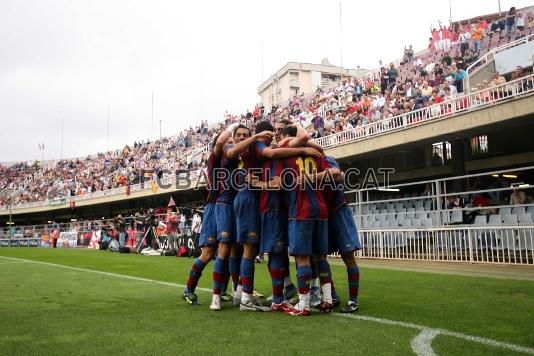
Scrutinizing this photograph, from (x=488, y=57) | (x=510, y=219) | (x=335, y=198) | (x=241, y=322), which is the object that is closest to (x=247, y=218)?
(x=335, y=198)

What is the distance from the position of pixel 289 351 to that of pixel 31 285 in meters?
5.86

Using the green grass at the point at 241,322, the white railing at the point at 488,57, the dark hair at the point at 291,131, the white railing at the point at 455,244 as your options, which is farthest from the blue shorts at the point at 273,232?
the white railing at the point at 488,57

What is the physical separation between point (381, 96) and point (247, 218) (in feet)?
59.9

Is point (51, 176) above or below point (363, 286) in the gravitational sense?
above

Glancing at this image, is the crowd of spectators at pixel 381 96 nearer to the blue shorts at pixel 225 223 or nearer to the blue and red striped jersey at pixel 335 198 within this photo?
the blue and red striped jersey at pixel 335 198

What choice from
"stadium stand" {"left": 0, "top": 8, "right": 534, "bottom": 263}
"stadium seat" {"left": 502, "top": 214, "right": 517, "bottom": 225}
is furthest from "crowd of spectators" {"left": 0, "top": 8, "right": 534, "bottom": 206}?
"stadium seat" {"left": 502, "top": 214, "right": 517, "bottom": 225}

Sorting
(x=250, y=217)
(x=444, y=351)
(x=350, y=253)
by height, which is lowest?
(x=444, y=351)

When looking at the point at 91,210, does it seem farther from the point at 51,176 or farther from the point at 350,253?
the point at 350,253

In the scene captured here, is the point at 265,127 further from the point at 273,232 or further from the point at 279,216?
the point at 273,232

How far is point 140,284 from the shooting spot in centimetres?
773

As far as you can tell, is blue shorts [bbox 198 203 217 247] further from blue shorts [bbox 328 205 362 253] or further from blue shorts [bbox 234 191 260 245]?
blue shorts [bbox 328 205 362 253]

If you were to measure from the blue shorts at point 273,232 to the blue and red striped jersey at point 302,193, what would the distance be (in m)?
0.17

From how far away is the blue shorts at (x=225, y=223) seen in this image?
5.36m

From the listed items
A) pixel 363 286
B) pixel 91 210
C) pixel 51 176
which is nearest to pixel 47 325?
pixel 363 286
